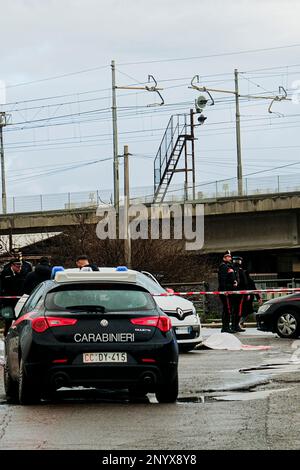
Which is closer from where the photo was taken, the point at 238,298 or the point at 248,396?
the point at 248,396

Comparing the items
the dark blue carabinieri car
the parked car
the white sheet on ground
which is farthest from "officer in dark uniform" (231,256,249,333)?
the dark blue carabinieri car

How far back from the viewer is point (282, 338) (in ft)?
83.7

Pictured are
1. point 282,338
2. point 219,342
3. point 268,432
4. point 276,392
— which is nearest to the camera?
point 268,432

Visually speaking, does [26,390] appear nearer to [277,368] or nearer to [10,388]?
[10,388]

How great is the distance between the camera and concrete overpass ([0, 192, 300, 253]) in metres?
50.7

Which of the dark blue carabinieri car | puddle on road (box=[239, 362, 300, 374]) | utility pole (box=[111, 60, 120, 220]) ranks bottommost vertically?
puddle on road (box=[239, 362, 300, 374])

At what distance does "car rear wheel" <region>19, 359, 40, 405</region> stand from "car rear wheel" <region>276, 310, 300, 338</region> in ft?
41.9

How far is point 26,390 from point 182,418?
200cm

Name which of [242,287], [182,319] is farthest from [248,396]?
[242,287]

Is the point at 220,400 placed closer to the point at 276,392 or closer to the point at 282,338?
the point at 276,392

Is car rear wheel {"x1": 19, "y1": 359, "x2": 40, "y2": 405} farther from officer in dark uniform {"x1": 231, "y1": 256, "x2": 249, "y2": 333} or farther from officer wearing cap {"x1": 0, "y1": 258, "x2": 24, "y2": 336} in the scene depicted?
officer in dark uniform {"x1": 231, "y1": 256, "x2": 249, "y2": 333}

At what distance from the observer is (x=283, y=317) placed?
25.5 meters
